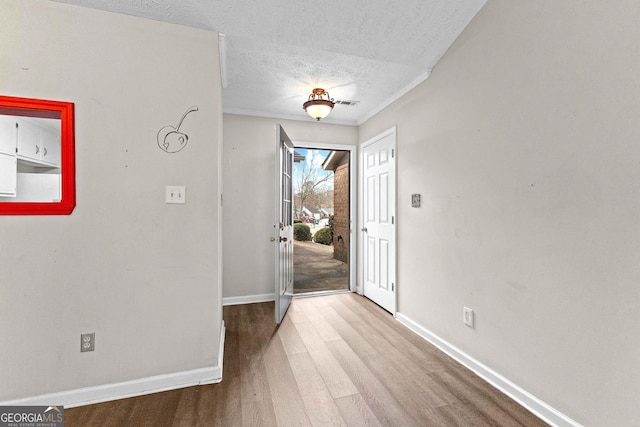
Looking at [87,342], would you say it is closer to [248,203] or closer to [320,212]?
[248,203]

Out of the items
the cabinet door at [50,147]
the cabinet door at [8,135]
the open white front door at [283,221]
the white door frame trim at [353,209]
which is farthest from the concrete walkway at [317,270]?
the cabinet door at [8,135]

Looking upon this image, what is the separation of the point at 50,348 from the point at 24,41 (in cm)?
184

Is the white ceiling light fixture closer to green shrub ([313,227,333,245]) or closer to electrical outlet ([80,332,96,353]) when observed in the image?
electrical outlet ([80,332,96,353])

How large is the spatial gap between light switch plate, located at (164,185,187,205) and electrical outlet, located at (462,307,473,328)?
2.24m

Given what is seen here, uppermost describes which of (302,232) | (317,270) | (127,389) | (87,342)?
(302,232)

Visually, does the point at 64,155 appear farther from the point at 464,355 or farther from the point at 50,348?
the point at 464,355

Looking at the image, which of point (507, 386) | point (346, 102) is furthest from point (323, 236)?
point (507, 386)

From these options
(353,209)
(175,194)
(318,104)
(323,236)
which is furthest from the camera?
(323,236)

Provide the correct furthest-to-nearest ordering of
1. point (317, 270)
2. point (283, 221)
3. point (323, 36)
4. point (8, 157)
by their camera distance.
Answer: point (317, 270), point (283, 221), point (323, 36), point (8, 157)

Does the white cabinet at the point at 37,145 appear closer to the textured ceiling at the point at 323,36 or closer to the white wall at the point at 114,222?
the white wall at the point at 114,222

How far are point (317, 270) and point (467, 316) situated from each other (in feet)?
13.4

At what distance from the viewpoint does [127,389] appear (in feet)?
6.07
